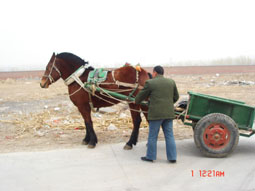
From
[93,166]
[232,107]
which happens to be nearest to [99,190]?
[93,166]

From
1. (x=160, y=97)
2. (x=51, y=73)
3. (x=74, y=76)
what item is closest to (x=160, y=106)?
(x=160, y=97)

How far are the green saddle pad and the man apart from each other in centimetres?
135

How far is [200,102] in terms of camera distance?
16.2 feet

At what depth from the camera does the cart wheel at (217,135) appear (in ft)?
15.3

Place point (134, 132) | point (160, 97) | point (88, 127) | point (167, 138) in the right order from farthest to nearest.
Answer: point (88, 127) → point (134, 132) → point (167, 138) → point (160, 97)

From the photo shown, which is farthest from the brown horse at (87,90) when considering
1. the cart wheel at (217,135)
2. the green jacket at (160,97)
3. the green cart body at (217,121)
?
the cart wheel at (217,135)

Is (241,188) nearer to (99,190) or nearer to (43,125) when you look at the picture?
(99,190)

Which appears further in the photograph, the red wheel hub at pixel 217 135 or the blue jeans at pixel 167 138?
the red wheel hub at pixel 217 135

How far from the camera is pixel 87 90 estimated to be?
560cm

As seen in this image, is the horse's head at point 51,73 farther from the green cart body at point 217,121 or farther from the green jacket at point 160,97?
the green cart body at point 217,121

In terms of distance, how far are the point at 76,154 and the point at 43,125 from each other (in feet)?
9.21

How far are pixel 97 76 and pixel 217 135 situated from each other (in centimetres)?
281

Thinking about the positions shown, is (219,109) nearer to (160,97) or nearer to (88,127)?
(160,97)

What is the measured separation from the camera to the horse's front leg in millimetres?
5629
